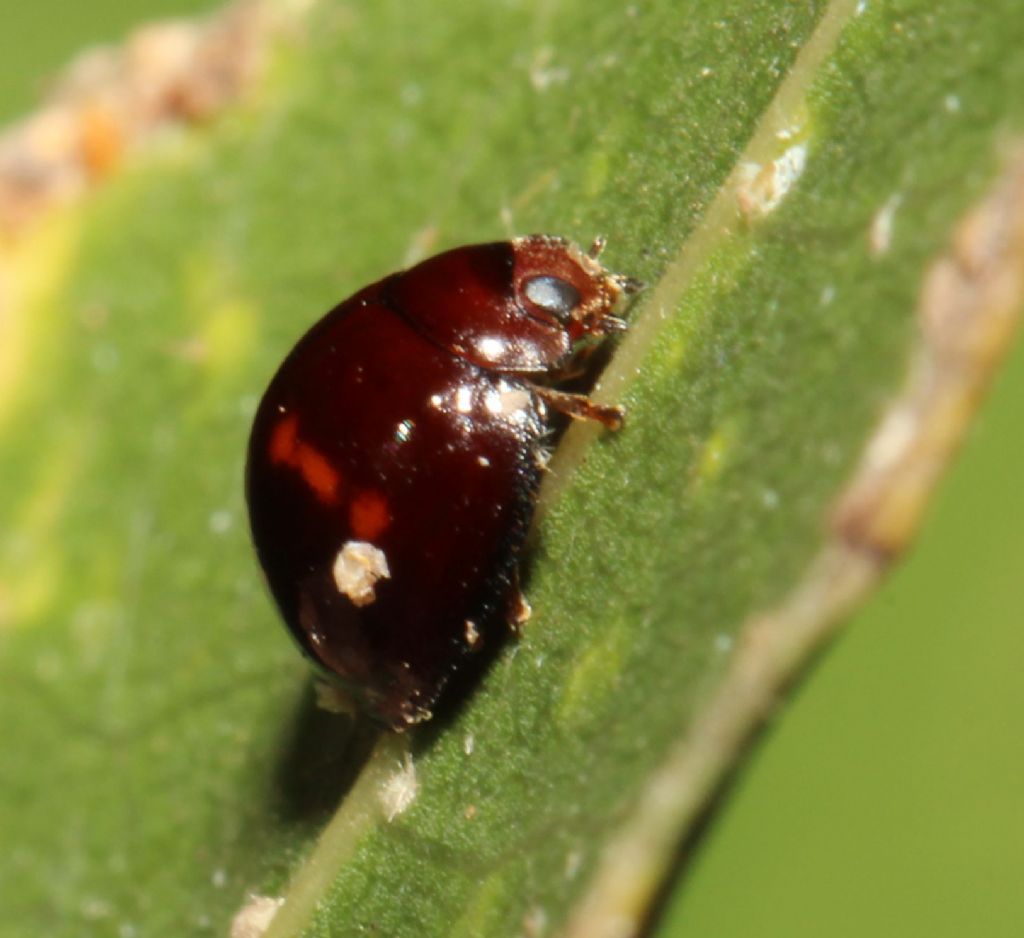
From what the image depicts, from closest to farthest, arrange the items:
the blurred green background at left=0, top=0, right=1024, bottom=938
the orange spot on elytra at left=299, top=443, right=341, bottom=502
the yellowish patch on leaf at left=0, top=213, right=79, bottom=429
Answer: the orange spot on elytra at left=299, top=443, right=341, bottom=502 < the yellowish patch on leaf at left=0, top=213, right=79, bottom=429 < the blurred green background at left=0, top=0, right=1024, bottom=938

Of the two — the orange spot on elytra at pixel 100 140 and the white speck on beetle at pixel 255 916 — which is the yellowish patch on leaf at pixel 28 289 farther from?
the white speck on beetle at pixel 255 916

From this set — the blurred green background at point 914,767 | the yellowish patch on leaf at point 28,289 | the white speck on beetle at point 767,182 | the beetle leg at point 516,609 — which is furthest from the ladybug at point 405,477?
the blurred green background at point 914,767

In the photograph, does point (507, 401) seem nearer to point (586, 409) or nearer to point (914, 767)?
point (586, 409)

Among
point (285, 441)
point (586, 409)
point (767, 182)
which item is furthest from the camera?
point (285, 441)

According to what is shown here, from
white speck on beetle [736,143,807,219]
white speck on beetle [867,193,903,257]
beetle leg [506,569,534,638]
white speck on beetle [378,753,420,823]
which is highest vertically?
white speck on beetle [736,143,807,219]

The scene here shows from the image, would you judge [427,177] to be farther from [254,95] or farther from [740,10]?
[740,10]

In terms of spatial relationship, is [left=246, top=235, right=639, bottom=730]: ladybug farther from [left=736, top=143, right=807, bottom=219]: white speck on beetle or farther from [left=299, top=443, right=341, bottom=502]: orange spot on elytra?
[left=736, top=143, right=807, bottom=219]: white speck on beetle

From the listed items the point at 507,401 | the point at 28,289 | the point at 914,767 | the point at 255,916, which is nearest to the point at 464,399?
the point at 507,401

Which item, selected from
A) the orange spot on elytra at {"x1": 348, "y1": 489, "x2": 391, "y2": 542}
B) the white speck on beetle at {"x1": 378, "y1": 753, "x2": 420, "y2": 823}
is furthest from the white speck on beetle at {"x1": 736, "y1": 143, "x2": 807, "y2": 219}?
the white speck on beetle at {"x1": 378, "y1": 753, "x2": 420, "y2": 823}

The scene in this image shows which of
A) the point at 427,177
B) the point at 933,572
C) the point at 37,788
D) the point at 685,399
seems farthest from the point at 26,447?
the point at 933,572
